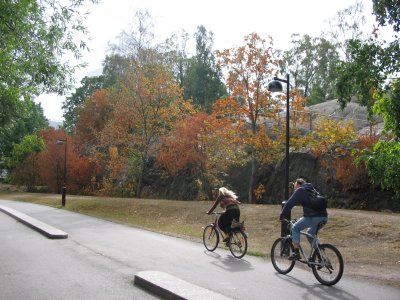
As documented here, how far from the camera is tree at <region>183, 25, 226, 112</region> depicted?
66.4m

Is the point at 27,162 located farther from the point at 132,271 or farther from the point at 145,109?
the point at 132,271

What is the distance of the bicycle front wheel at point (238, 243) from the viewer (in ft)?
36.7

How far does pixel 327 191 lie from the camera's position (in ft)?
82.6

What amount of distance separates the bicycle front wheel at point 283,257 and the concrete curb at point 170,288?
8.28 feet

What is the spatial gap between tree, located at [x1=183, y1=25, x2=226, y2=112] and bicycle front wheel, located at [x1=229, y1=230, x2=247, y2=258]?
54.4 meters

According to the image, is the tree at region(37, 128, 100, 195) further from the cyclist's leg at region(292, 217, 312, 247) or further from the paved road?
the cyclist's leg at region(292, 217, 312, 247)

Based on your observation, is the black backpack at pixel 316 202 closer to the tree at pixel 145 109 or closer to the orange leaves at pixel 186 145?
the orange leaves at pixel 186 145

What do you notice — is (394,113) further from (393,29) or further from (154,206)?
(154,206)

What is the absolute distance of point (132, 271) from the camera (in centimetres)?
936

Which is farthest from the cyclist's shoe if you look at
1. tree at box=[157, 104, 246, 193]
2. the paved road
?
tree at box=[157, 104, 246, 193]

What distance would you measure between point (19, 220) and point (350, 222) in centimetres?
1541

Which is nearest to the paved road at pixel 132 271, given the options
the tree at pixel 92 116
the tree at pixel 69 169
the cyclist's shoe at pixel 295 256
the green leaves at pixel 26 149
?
the cyclist's shoe at pixel 295 256

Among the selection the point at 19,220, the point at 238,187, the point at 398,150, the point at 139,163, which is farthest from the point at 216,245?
the point at 139,163

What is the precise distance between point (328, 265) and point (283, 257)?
123 centimetres
